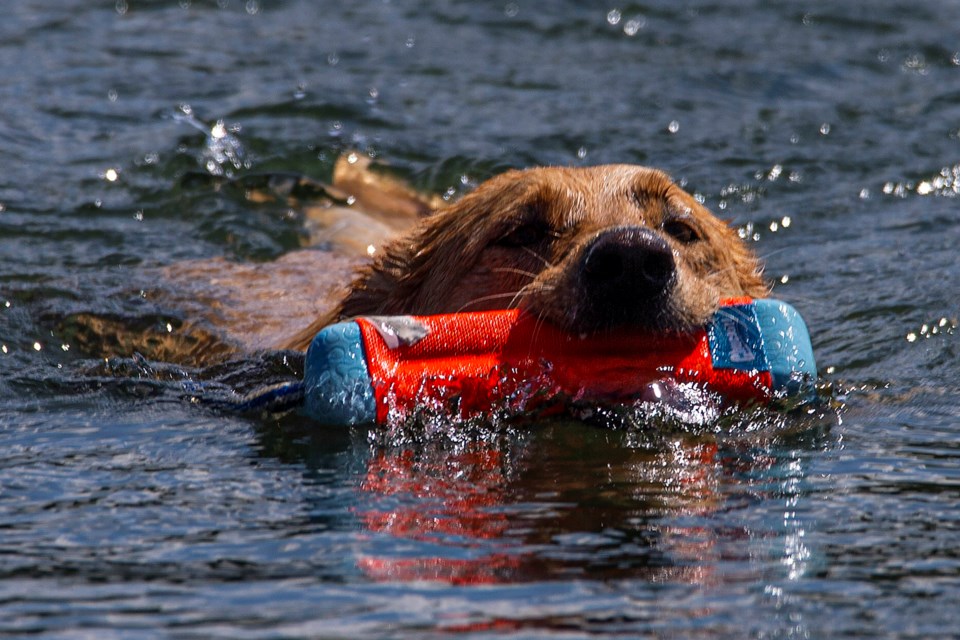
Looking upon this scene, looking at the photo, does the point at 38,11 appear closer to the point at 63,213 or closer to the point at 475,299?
Result: the point at 63,213

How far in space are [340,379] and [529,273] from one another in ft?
2.92

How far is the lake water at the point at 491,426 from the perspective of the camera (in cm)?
309

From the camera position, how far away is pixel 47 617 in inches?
117

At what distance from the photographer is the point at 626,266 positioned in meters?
4.27

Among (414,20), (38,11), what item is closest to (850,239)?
(414,20)

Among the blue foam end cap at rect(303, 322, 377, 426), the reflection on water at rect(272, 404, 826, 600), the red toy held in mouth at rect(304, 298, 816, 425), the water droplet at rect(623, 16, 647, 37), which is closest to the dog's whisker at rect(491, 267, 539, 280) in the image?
the red toy held in mouth at rect(304, 298, 816, 425)

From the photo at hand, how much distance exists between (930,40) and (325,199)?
231 inches

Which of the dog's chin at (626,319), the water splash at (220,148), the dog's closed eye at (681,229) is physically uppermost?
the water splash at (220,148)

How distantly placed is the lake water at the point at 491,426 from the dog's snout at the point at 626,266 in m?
0.46

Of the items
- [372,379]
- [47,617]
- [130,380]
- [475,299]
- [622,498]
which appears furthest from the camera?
[130,380]

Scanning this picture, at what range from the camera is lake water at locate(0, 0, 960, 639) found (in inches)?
122

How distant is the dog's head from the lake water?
0.42m

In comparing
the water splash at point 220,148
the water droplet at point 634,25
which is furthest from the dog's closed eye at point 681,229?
the water droplet at point 634,25

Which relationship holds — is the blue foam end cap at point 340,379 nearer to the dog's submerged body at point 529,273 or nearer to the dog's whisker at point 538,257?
the dog's submerged body at point 529,273
